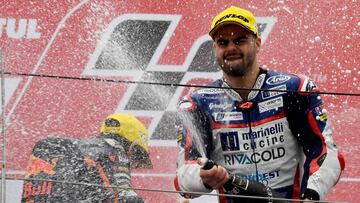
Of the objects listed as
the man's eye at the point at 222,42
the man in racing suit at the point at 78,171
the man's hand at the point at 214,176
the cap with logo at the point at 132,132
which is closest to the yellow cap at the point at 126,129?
the cap with logo at the point at 132,132

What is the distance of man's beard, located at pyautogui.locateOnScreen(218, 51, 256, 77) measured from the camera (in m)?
2.30

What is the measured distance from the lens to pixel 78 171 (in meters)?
2.74

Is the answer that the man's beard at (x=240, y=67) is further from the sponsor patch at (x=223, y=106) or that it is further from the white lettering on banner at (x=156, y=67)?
the white lettering on banner at (x=156, y=67)

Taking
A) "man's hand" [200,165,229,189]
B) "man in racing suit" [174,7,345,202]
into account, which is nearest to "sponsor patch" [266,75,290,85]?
"man in racing suit" [174,7,345,202]

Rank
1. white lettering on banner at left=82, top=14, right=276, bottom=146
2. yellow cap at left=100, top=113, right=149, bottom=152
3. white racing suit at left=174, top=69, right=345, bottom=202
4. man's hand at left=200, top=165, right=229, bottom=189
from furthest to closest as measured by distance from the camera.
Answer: white lettering on banner at left=82, top=14, right=276, bottom=146, yellow cap at left=100, top=113, right=149, bottom=152, white racing suit at left=174, top=69, right=345, bottom=202, man's hand at left=200, top=165, right=229, bottom=189

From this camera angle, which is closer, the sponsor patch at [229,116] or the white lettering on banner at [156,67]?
the sponsor patch at [229,116]

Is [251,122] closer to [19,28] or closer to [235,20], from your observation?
[235,20]

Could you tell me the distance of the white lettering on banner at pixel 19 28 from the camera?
14.6ft

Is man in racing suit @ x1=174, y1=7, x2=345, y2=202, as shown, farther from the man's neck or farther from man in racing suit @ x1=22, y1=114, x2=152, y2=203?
man in racing suit @ x1=22, y1=114, x2=152, y2=203

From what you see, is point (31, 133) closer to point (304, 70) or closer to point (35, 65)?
point (35, 65)

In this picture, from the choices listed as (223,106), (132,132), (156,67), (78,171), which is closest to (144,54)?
(156,67)

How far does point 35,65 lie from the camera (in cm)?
449

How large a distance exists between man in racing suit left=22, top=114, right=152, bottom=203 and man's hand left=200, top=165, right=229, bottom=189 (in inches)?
20.9

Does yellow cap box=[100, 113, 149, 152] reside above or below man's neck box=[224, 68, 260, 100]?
above
